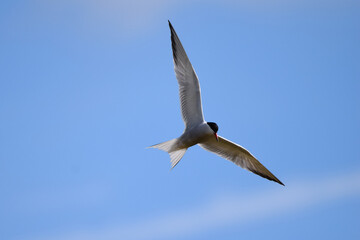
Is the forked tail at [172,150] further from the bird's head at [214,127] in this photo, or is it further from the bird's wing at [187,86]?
the bird's head at [214,127]

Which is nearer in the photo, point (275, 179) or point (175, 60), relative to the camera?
point (175, 60)

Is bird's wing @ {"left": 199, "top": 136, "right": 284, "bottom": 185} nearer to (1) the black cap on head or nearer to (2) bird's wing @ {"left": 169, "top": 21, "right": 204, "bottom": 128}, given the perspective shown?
(1) the black cap on head

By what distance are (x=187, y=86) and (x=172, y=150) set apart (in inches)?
48.4

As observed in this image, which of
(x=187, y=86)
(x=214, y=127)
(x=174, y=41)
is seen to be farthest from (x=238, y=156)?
(x=174, y=41)

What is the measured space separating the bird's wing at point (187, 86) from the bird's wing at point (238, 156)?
81cm

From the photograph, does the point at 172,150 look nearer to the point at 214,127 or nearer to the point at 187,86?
the point at 214,127

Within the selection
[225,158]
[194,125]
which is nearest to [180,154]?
[194,125]

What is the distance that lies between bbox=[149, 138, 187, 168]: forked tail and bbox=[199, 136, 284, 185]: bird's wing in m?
0.94

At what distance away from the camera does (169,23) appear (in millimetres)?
8695

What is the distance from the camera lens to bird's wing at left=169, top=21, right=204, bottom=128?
349 inches

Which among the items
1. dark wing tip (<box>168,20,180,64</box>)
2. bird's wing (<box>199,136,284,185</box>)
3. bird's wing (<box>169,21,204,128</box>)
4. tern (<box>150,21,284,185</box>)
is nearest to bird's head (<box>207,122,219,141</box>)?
tern (<box>150,21,284,185</box>)

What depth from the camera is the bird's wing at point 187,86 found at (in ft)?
29.1

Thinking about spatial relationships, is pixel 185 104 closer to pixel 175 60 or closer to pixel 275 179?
pixel 175 60

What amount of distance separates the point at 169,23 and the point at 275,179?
3778 mm
